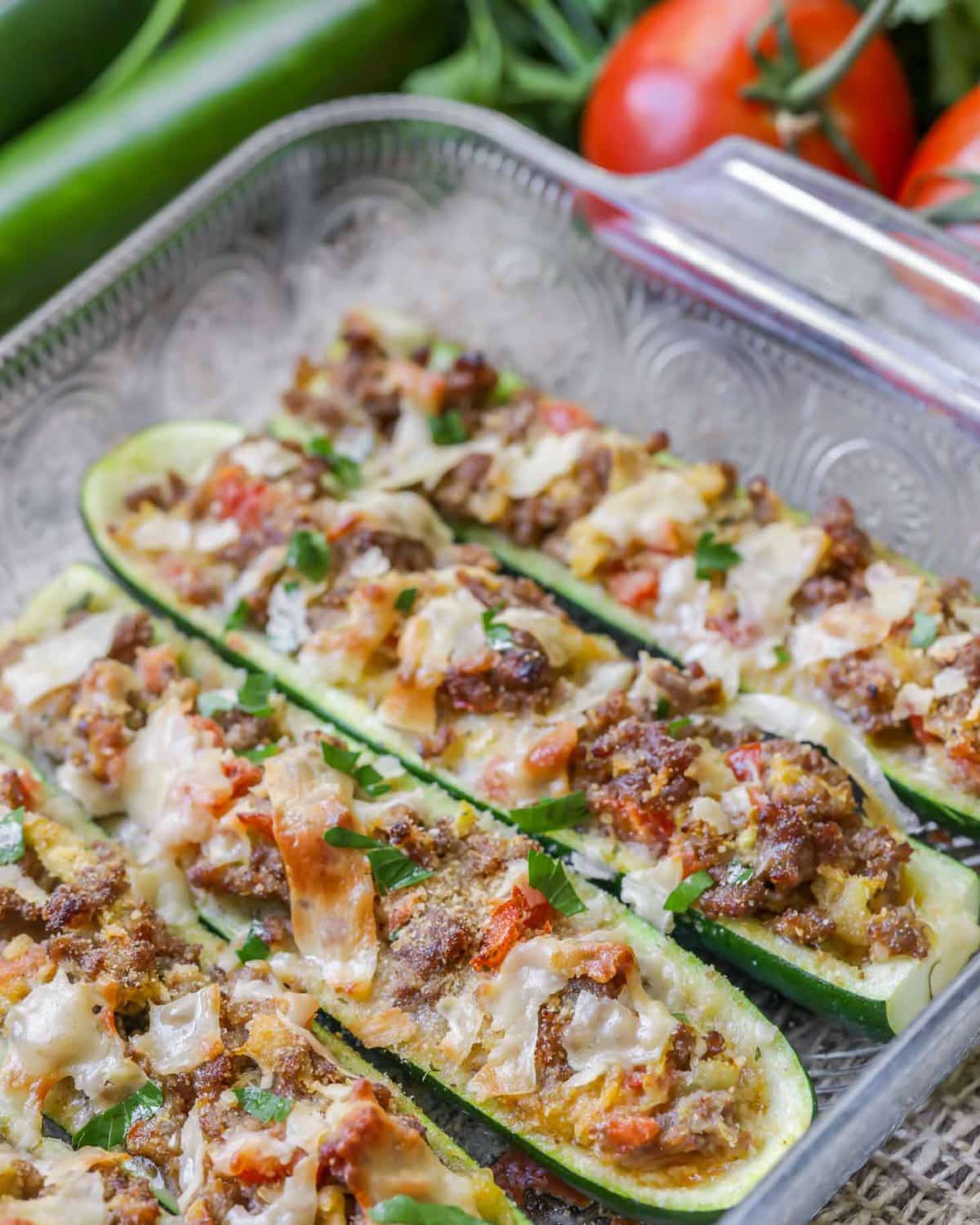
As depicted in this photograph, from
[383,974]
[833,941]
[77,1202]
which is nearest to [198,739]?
[383,974]

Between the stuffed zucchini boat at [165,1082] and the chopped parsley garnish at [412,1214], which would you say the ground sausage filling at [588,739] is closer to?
the stuffed zucchini boat at [165,1082]

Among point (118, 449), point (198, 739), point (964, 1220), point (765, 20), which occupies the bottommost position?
point (964, 1220)

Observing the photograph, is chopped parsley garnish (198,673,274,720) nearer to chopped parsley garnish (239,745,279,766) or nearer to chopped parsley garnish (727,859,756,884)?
chopped parsley garnish (239,745,279,766)

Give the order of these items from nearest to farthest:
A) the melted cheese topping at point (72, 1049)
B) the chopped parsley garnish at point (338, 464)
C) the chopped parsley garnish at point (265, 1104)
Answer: the chopped parsley garnish at point (265, 1104)
the melted cheese topping at point (72, 1049)
the chopped parsley garnish at point (338, 464)

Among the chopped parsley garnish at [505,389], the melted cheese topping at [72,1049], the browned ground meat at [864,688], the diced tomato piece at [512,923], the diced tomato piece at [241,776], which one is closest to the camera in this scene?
the melted cheese topping at [72,1049]

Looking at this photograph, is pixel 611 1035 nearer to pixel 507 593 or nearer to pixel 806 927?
pixel 806 927

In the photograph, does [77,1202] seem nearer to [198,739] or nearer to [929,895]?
[198,739]

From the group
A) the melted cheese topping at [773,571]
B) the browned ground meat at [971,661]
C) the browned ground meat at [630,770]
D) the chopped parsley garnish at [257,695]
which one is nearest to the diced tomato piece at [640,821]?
the browned ground meat at [630,770]
